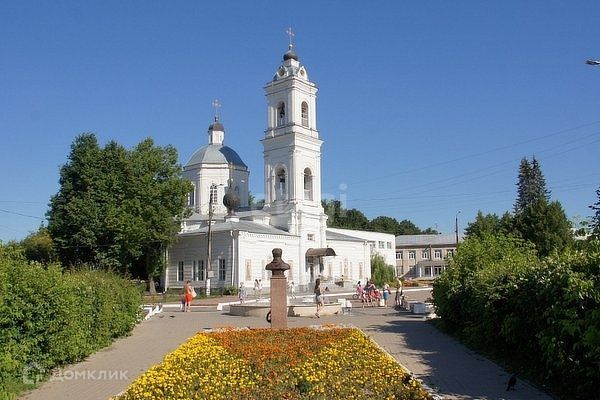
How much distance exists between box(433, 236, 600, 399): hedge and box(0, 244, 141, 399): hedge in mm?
8434

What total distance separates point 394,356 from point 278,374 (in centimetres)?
470

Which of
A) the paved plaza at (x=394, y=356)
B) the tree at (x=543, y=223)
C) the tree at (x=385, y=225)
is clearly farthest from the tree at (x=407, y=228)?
the paved plaza at (x=394, y=356)

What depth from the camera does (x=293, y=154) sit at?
50.9 meters

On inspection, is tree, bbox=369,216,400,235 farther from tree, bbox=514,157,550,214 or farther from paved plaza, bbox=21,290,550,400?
paved plaza, bbox=21,290,550,400

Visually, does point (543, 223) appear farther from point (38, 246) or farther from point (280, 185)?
point (38, 246)

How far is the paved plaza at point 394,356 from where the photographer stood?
33.1ft

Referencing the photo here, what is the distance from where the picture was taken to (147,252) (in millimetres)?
47500

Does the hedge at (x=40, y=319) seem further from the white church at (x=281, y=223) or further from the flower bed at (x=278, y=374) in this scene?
the white church at (x=281, y=223)

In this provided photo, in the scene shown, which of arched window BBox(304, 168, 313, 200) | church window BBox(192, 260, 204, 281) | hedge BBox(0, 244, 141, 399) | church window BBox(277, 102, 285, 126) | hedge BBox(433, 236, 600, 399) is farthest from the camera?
church window BBox(277, 102, 285, 126)

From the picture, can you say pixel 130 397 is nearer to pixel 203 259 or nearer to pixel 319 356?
pixel 319 356

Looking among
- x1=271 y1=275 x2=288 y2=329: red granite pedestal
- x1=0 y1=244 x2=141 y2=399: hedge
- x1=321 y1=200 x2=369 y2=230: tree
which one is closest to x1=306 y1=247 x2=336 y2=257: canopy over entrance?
x1=271 y1=275 x2=288 y2=329: red granite pedestal

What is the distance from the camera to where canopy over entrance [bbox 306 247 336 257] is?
5097 cm

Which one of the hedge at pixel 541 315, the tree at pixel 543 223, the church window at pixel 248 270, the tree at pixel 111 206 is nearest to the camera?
the hedge at pixel 541 315

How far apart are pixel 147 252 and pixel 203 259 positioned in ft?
15.2
